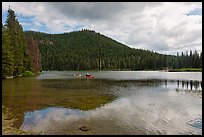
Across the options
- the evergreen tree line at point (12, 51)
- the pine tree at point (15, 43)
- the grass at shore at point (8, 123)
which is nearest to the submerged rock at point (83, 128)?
the grass at shore at point (8, 123)

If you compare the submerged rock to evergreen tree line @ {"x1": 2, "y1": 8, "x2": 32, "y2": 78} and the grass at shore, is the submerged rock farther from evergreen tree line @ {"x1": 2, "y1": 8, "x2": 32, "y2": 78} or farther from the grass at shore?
evergreen tree line @ {"x1": 2, "y1": 8, "x2": 32, "y2": 78}

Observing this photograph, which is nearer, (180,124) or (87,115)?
(180,124)

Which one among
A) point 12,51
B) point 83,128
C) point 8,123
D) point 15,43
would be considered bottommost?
point 83,128

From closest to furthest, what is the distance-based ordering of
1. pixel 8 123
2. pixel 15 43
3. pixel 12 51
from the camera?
pixel 8 123 → pixel 12 51 → pixel 15 43

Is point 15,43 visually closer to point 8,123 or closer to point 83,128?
point 8,123

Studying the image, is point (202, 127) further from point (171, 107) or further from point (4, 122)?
point (4, 122)

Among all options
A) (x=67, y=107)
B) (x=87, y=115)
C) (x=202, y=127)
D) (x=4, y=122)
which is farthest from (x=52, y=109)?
(x=202, y=127)

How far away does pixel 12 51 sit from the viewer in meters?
48.9

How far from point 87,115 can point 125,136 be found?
508 centimetres

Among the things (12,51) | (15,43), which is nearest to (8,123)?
(12,51)

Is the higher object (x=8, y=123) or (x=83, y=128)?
(x=8, y=123)

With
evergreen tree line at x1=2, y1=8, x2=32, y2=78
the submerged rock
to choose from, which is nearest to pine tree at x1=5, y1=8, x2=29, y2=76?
evergreen tree line at x1=2, y1=8, x2=32, y2=78

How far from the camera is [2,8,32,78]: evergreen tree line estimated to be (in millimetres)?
44531

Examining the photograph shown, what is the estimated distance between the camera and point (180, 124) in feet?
46.9
